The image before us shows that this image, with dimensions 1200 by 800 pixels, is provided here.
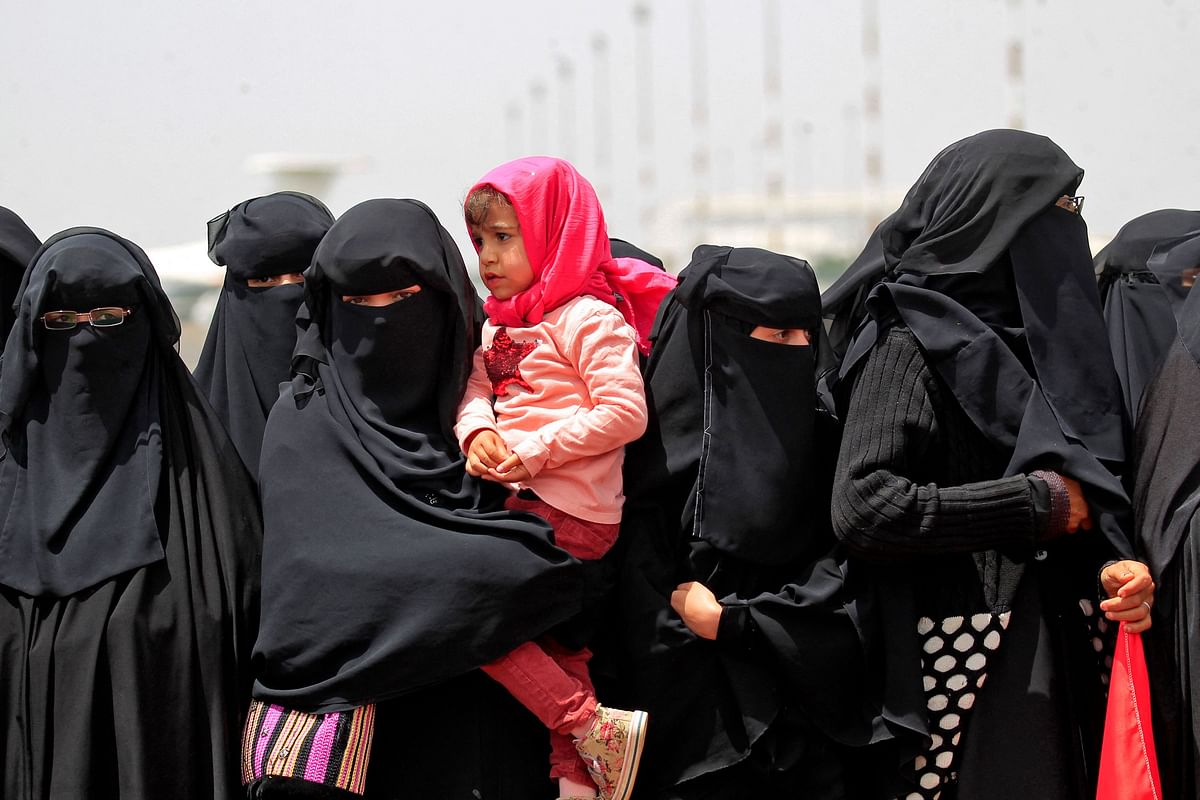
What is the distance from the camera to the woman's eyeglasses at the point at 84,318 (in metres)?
2.58

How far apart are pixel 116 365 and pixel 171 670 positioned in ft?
2.05

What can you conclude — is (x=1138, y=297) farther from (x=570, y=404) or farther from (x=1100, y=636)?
(x=570, y=404)

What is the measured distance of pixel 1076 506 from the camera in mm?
2426

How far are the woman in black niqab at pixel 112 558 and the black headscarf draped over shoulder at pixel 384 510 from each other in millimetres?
134

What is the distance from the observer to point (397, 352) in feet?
8.50

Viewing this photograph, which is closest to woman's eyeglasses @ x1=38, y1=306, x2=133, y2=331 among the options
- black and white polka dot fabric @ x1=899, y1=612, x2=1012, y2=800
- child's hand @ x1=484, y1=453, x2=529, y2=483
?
child's hand @ x1=484, y1=453, x2=529, y2=483

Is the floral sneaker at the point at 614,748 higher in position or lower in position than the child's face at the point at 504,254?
lower

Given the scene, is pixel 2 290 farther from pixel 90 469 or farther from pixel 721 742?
pixel 721 742

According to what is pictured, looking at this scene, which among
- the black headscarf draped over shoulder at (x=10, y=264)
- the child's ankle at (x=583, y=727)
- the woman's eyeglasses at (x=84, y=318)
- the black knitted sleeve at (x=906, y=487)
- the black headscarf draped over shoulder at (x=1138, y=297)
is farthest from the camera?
the black headscarf draped over shoulder at (x=10, y=264)

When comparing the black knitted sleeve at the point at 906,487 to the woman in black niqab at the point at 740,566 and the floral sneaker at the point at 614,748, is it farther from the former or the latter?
the floral sneaker at the point at 614,748

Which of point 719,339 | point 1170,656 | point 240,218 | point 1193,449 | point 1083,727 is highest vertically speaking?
point 240,218

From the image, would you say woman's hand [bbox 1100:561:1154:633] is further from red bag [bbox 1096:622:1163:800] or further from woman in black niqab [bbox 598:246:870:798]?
woman in black niqab [bbox 598:246:870:798]

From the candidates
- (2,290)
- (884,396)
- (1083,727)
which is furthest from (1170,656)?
(2,290)

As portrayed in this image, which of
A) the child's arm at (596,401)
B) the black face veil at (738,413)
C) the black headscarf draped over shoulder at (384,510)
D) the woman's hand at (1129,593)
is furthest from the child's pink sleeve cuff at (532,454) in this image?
the woman's hand at (1129,593)
